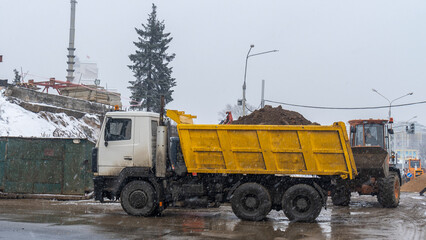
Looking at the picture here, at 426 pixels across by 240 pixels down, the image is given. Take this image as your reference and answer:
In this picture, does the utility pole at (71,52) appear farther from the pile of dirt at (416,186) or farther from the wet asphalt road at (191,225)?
the wet asphalt road at (191,225)

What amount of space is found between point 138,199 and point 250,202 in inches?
112

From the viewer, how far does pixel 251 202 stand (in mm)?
12523

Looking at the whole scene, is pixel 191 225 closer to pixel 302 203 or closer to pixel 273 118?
pixel 302 203

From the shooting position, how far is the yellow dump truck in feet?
39.9

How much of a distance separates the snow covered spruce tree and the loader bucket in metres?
30.8

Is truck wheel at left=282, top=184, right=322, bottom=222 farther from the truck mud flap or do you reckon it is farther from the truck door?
the truck door

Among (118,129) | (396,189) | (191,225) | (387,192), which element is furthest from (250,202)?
(396,189)

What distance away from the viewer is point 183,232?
412 inches

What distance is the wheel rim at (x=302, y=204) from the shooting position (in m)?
12.3

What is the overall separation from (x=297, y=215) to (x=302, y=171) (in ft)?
3.52

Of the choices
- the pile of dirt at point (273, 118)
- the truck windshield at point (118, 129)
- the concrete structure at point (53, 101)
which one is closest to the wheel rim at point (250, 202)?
the truck windshield at point (118, 129)

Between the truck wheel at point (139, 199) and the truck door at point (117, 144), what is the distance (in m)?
0.56

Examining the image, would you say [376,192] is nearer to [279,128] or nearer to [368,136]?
[368,136]

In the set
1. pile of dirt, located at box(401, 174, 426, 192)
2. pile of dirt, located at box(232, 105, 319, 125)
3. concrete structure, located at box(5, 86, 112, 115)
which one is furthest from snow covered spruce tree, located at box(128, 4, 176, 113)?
pile of dirt, located at box(232, 105, 319, 125)
